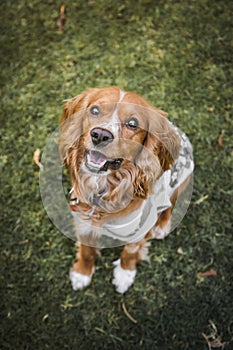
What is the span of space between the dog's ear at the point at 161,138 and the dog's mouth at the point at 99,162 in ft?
0.63

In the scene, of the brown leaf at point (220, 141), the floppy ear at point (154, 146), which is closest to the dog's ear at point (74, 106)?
the floppy ear at point (154, 146)

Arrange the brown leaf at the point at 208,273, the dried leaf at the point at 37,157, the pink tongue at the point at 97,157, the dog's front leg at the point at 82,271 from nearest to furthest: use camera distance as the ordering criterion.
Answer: the pink tongue at the point at 97,157 < the dog's front leg at the point at 82,271 < the brown leaf at the point at 208,273 < the dried leaf at the point at 37,157

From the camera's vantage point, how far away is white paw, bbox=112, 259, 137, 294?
10.2 feet

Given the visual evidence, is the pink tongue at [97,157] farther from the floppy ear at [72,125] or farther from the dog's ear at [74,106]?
the dog's ear at [74,106]

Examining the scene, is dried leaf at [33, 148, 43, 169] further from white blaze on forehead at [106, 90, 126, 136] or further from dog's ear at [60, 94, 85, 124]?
white blaze on forehead at [106, 90, 126, 136]

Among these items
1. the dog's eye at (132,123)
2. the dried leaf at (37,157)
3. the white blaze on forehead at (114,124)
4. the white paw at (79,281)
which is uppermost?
the white blaze on forehead at (114,124)

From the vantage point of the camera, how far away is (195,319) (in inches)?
122

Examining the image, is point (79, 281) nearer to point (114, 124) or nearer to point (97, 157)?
point (97, 157)

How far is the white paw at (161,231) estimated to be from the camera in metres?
3.09

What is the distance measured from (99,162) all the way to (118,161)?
102 mm

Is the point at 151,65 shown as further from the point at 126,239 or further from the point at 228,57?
the point at 126,239

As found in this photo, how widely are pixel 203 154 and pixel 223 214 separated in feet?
1.63

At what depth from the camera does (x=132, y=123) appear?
7.20ft

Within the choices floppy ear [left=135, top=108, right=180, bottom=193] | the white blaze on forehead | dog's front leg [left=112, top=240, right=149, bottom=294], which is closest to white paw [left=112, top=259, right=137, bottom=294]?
dog's front leg [left=112, top=240, right=149, bottom=294]
